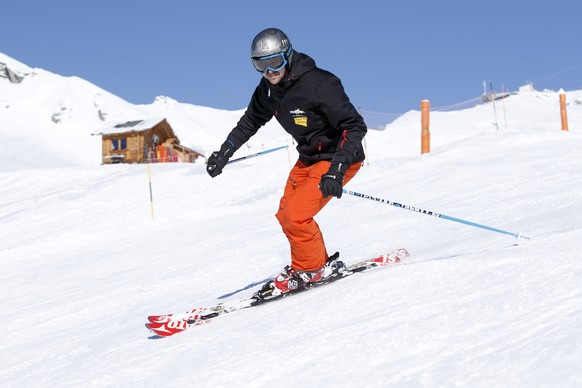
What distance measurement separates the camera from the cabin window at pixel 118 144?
42.0 meters

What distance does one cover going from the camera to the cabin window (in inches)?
1654

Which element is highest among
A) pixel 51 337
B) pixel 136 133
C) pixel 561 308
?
pixel 136 133

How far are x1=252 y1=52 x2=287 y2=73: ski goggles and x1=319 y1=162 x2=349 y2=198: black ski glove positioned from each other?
820 mm

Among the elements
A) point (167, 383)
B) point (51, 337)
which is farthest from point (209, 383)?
point (51, 337)

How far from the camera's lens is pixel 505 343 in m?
2.19

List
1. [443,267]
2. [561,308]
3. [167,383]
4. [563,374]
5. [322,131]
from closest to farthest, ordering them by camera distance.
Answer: [563,374] < [561,308] < [167,383] < [443,267] < [322,131]

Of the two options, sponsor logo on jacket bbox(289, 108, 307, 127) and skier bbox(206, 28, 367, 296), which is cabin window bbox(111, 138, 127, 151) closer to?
skier bbox(206, 28, 367, 296)

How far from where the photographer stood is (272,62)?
164 inches

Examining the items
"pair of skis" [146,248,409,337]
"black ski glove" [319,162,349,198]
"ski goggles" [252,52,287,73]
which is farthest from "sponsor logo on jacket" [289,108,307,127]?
"pair of skis" [146,248,409,337]

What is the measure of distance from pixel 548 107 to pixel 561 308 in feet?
200

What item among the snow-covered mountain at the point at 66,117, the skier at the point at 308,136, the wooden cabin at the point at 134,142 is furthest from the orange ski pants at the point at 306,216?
the snow-covered mountain at the point at 66,117

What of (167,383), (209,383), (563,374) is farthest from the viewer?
(167,383)

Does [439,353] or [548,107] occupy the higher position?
[548,107]

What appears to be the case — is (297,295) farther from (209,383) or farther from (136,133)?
(136,133)
